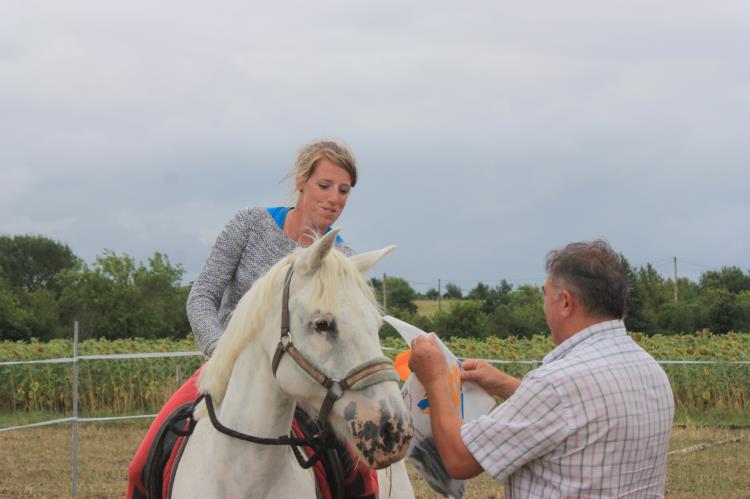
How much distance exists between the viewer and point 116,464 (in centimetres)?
996

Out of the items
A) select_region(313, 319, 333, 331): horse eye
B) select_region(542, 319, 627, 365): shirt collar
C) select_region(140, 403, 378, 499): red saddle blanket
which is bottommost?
select_region(140, 403, 378, 499): red saddle blanket

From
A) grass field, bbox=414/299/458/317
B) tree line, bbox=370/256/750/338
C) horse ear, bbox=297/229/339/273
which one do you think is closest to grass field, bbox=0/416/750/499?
horse ear, bbox=297/229/339/273

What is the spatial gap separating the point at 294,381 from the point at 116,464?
8157 millimetres

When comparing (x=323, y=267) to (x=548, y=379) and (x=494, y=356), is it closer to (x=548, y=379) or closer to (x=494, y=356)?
(x=548, y=379)

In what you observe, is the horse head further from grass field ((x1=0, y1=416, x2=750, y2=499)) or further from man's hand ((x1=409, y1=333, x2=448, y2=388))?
grass field ((x1=0, y1=416, x2=750, y2=499))

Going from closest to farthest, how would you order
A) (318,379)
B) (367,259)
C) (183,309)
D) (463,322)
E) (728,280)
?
(318,379) → (367,259) → (463,322) → (183,309) → (728,280)

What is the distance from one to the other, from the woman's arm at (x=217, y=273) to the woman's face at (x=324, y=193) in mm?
302

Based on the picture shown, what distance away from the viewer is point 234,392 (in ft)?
9.23

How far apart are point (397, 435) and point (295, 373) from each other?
15.3 inches

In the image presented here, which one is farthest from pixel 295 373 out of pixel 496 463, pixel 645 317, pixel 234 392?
pixel 645 317

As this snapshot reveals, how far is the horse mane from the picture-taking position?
2.60 m

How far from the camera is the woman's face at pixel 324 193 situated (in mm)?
3430

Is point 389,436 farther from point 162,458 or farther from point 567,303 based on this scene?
point 162,458

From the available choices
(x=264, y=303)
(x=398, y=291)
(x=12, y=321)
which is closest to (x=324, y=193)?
(x=264, y=303)
